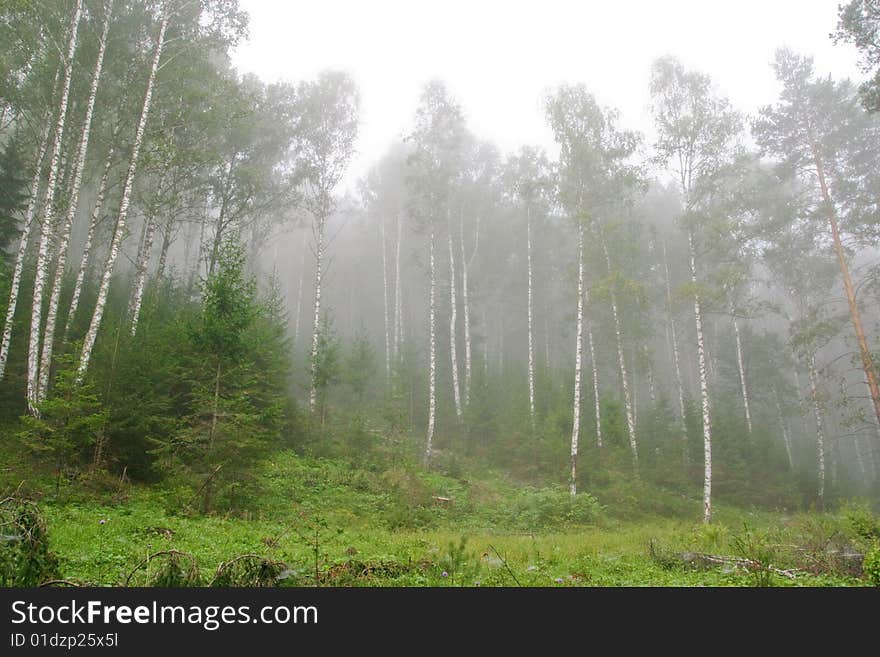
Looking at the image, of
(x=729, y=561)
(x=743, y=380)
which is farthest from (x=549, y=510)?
(x=743, y=380)

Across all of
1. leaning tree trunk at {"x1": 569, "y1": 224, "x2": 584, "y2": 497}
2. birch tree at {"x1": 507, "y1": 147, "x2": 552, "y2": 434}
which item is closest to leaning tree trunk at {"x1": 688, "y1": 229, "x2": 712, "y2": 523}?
leaning tree trunk at {"x1": 569, "y1": 224, "x2": 584, "y2": 497}

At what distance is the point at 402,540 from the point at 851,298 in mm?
16620

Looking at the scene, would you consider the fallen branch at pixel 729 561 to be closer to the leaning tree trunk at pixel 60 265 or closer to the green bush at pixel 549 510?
the green bush at pixel 549 510

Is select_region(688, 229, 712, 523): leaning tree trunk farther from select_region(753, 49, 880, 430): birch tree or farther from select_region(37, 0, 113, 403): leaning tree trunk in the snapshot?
select_region(37, 0, 113, 403): leaning tree trunk

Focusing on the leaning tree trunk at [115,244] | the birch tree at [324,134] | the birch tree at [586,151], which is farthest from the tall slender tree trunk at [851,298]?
the leaning tree trunk at [115,244]

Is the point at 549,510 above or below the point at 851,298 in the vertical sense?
below

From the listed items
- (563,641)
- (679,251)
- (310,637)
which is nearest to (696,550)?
(563,641)

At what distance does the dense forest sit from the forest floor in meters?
0.40

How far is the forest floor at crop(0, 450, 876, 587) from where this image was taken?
602 centimetres

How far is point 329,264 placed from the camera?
70.3 feet

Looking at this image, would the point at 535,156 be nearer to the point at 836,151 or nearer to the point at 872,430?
the point at 836,151

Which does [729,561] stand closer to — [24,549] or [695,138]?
[24,549]

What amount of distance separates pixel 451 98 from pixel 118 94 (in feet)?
48.5

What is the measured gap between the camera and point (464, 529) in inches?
478
